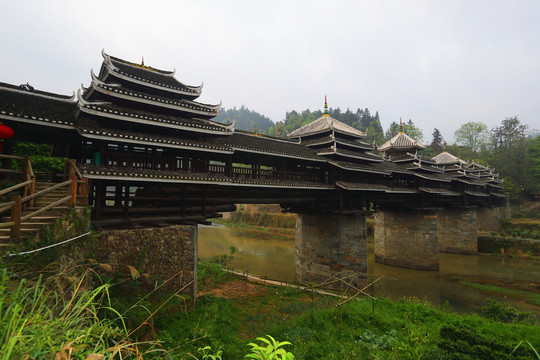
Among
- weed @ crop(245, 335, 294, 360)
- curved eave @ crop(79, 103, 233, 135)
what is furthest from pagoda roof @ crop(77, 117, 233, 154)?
weed @ crop(245, 335, 294, 360)

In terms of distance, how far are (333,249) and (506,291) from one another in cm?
1332

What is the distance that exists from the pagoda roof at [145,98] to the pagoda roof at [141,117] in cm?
40

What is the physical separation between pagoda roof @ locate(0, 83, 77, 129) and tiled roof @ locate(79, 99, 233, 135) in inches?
34.7

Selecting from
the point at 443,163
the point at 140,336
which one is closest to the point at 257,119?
the point at 443,163

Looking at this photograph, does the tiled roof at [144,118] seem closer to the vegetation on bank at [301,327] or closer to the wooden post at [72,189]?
the wooden post at [72,189]

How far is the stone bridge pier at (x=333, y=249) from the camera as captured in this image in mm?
15141

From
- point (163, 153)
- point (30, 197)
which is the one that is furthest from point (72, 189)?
point (163, 153)

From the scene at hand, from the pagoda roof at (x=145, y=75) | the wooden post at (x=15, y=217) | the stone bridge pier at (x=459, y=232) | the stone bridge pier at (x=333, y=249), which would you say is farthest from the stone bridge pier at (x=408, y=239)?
the wooden post at (x=15, y=217)

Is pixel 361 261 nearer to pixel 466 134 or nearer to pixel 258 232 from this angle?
pixel 258 232

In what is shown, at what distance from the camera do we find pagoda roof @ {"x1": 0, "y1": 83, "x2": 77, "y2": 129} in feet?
23.1

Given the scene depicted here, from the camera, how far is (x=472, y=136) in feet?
192

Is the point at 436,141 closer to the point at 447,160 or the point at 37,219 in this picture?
the point at 447,160

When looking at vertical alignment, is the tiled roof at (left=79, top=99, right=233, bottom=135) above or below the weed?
above

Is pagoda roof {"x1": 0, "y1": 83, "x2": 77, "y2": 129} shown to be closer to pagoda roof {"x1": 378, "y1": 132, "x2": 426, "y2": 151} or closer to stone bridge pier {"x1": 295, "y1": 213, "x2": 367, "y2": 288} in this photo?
stone bridge pier {"x1": 295, "y1": 213, "x2": 367, "y2": 288}
